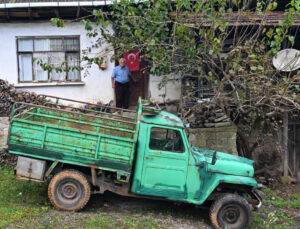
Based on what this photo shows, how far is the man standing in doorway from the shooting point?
10109 millimetres

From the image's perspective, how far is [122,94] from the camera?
1041cm

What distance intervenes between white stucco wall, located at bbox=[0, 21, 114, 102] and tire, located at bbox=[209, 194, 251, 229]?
610 cm

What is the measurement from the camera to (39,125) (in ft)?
19.4

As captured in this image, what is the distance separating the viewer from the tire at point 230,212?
609 centimetres

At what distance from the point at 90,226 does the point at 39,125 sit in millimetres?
2112

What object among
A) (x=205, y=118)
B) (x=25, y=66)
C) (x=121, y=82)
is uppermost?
(x=25, y=66)

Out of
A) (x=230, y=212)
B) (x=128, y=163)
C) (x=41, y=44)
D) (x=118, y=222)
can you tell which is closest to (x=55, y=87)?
(x=41, y=44)

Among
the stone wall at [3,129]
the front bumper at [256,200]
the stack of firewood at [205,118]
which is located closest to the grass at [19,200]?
the stone wall at [3,129]

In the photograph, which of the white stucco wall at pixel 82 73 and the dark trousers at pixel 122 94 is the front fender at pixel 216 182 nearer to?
the white stucco wall at pixel 82 73

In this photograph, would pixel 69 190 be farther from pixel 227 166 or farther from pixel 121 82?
pixel 121 82

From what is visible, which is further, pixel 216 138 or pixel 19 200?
pixel 216 138

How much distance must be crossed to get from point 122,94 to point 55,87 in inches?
96.5

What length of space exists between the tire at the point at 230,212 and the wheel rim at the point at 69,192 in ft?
8.82

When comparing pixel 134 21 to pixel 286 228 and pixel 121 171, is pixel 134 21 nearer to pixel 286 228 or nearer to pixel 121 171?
pixel 121 171
